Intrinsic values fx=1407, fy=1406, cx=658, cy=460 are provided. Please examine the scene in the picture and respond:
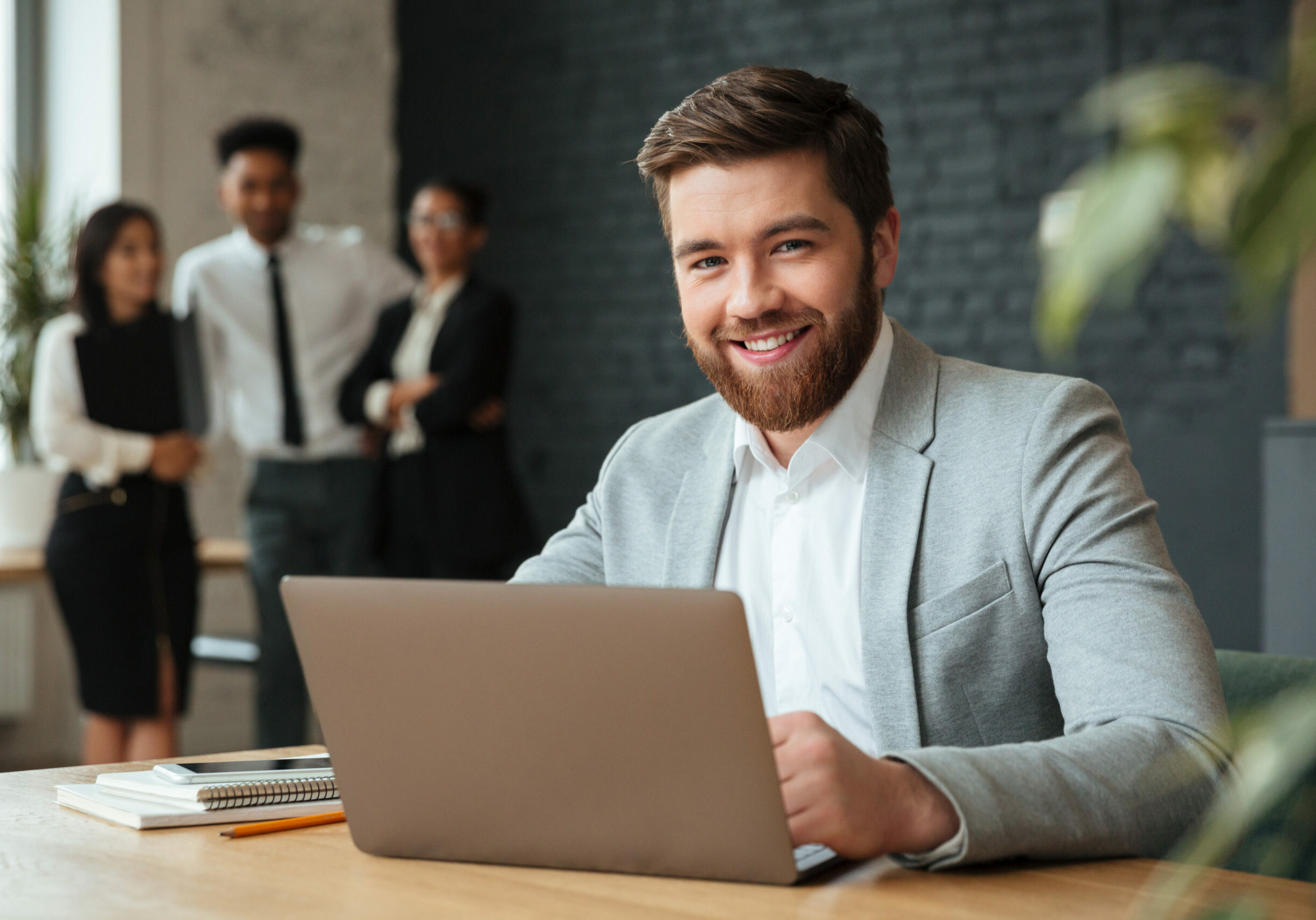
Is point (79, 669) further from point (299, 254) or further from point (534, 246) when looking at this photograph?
point (534, 246)

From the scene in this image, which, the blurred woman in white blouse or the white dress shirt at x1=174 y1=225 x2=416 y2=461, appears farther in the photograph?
the white dress shirt at x1=174 y1=225 x2=416 y2=461

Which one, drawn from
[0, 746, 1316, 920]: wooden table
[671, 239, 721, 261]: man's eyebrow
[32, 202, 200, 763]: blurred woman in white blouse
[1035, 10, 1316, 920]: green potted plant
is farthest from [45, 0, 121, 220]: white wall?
[1035, 10, 1316, 920]: green potted plant

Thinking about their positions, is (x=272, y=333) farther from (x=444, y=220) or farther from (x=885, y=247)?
(x=885, y=247)

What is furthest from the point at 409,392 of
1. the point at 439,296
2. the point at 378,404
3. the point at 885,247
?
the point at 885,247

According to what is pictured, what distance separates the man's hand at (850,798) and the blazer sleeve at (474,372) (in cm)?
317

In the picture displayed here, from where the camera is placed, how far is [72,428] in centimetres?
357

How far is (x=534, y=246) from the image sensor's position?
19.9 ft

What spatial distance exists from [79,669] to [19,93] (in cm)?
283

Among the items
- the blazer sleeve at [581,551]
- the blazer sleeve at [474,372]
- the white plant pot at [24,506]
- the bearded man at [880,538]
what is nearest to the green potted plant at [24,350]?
the white plant pot at [24,506]

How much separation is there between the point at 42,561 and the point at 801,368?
137 inches

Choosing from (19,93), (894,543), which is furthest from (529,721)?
(19,93)

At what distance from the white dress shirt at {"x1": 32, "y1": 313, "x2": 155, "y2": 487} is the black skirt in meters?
0.05

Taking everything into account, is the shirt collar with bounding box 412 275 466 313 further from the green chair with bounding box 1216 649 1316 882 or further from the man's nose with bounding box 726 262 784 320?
the green chair with bounding box 1216 649 1316 882

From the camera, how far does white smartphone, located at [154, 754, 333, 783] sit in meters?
1.22
